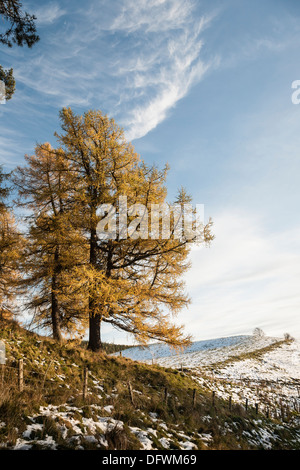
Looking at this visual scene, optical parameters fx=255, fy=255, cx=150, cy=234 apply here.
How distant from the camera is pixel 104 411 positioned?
6.36 meters

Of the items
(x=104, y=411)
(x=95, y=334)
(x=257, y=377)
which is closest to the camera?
(x=104, y=411)

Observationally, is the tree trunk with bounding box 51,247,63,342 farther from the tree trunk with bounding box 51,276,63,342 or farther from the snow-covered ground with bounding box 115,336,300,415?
the snow-covered ground with bounding box 115,336,300,415

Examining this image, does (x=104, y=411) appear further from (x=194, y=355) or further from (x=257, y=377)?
(x=194, y=355)

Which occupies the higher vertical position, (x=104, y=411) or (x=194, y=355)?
(x=104, y=411)

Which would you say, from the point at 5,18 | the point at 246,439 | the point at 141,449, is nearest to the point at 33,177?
the point at 5,18

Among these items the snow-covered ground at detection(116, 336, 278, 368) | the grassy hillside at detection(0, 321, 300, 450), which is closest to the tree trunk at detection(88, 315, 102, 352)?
the grassy hillside at detection(0, 321, 300, 450)

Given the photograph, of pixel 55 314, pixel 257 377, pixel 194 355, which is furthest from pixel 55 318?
pixel 194 355

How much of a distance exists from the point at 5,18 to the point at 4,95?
8.93 feet

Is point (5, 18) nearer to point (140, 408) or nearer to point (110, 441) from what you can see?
point (110, 441)

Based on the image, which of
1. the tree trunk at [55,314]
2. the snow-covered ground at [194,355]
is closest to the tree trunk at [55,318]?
the tree trunk at [55,314]

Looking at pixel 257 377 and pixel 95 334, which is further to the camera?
pixel 257 377

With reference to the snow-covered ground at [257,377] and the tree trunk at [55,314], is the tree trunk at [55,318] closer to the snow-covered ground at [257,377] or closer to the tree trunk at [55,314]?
the tree trunk at [55,314]

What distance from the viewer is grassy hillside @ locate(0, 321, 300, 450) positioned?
4855mm

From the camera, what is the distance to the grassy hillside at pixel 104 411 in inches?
191
